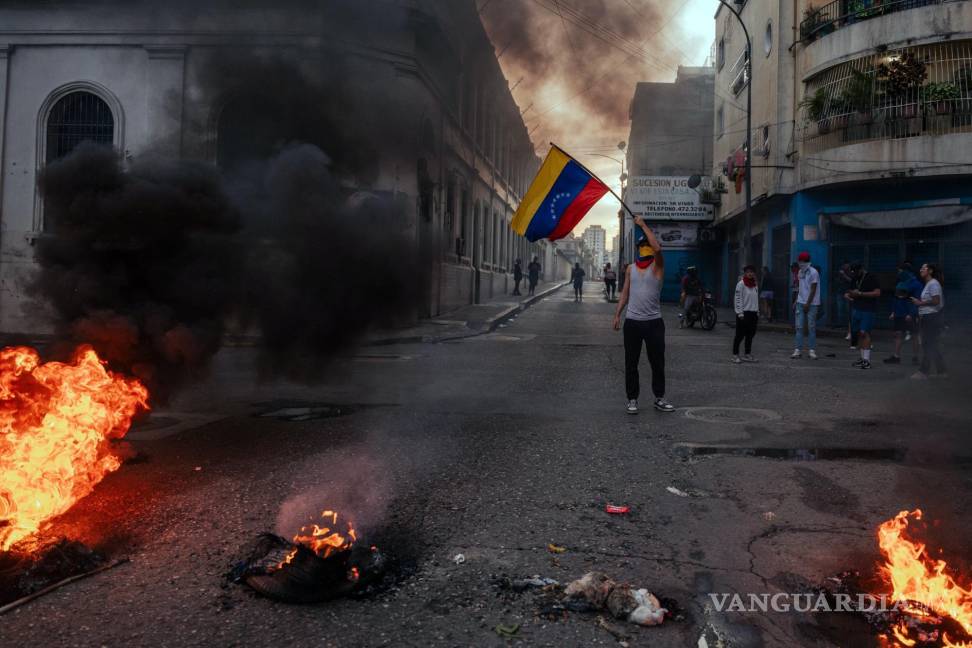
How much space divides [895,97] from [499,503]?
1809 cm

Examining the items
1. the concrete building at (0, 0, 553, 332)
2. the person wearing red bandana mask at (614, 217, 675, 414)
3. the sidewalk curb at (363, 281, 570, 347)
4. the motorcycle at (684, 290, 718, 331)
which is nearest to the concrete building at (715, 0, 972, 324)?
the motorcycle at (684, 290, 718, 331)

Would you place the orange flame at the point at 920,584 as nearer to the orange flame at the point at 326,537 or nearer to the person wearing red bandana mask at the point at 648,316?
the orange flame at the point at 326,537

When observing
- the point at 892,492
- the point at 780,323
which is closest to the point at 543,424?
the point at 892,492

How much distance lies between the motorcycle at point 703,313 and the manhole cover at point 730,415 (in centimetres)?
1104

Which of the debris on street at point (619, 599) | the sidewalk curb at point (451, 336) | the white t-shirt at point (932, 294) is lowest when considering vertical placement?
the debris on street at point (619, 599)

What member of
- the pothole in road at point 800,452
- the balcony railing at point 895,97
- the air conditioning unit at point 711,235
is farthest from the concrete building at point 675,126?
the pothole in road at point 800,452

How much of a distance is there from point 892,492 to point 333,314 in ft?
14.3

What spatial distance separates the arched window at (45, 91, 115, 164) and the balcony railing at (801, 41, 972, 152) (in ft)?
59.2

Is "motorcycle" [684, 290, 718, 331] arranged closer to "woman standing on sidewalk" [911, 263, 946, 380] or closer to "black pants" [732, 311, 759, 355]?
"black pants" [732, 311, 759, 355]

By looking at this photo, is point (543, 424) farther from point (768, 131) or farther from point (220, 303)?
point (768, 131)

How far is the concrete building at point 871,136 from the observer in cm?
1623

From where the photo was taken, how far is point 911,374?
9922mm

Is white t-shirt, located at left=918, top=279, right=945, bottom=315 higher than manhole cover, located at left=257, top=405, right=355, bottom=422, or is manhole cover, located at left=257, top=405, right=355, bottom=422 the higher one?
white t-shirt, located at left=918, top=279, right=945, bottom=315

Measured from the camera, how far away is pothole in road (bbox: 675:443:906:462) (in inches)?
202
